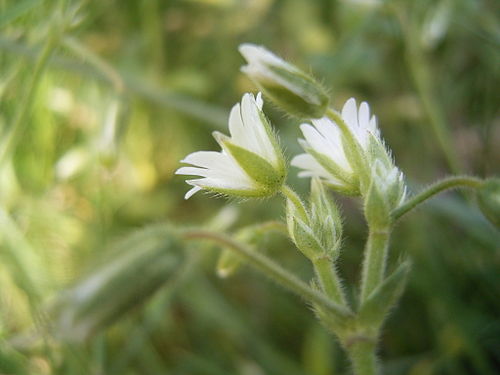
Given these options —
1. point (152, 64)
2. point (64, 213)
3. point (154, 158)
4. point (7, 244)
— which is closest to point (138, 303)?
point (7, 244)

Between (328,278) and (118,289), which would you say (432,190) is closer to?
(328,278)

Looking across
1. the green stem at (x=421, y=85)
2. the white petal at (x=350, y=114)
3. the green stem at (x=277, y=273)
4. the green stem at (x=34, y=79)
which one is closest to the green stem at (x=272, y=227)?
the green stem at (x=277, y=273)

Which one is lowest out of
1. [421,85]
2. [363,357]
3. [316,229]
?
[363,357]

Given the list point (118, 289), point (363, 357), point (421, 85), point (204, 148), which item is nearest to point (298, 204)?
point (363, 357)

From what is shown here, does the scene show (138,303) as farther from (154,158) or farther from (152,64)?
(152,64)

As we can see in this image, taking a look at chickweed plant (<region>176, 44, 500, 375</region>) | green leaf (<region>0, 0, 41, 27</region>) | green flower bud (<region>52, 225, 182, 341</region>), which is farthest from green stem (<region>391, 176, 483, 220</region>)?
green leaf (<region>0, 0, 41, 27</region>)

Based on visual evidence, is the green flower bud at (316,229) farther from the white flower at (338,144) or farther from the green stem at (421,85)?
the green stem at (421,85)
